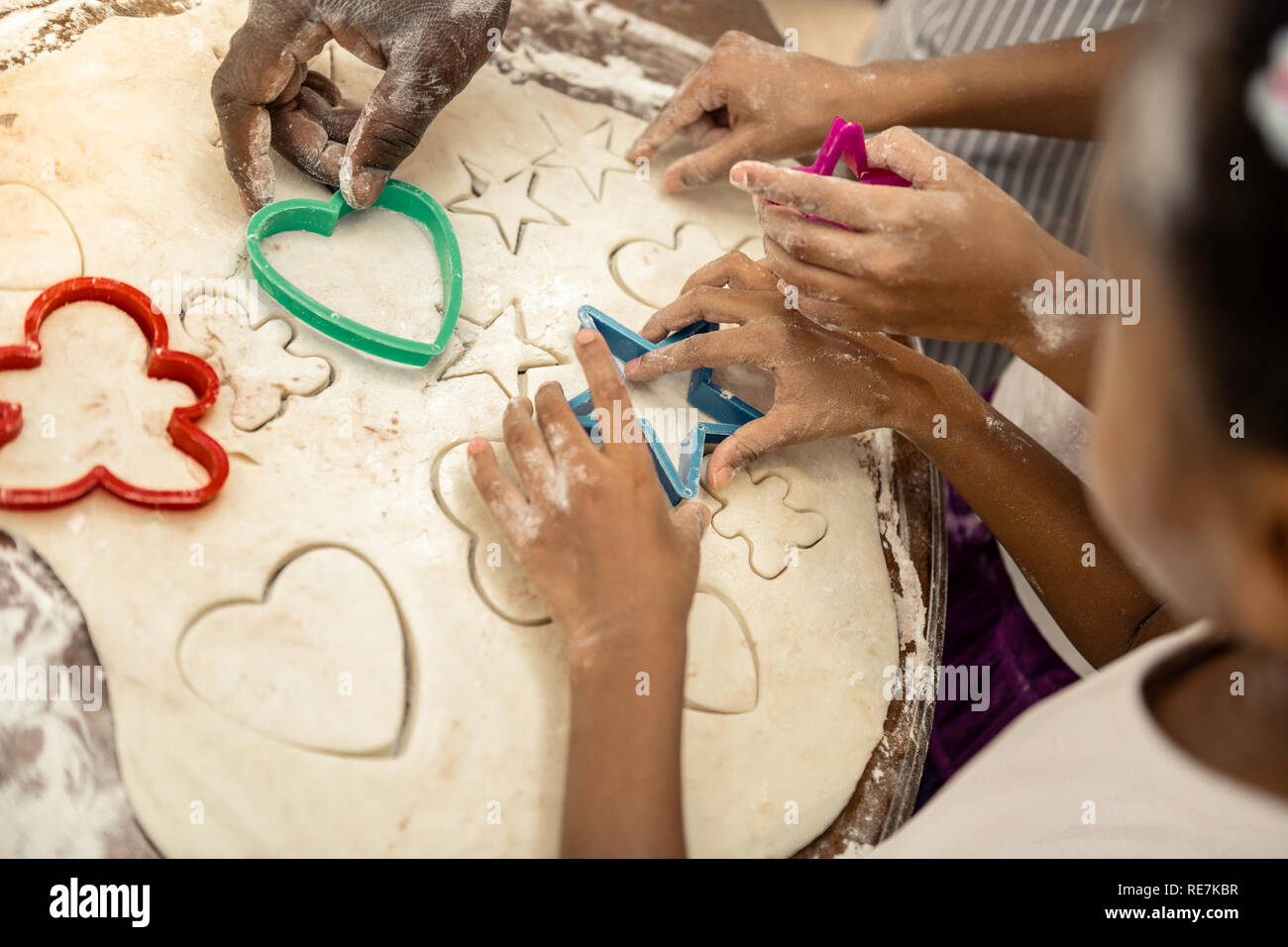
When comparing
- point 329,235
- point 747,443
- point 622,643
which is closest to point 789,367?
point 747,443

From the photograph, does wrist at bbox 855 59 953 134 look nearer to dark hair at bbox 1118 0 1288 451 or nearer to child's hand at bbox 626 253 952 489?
child's hand at bbox 626 253 952 489

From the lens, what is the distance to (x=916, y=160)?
1194 millimetres

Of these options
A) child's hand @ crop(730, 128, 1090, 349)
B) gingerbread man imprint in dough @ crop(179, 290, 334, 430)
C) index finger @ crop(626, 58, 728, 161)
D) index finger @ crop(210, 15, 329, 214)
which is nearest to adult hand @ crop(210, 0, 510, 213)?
index finger @ crop(210, 15, 329, 214)

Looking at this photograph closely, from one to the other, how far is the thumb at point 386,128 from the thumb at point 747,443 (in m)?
0.62

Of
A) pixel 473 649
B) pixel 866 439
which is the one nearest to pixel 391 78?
pixel 473 649

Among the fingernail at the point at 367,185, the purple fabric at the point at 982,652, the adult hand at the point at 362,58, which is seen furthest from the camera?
the purple fabric at the point at 982,652

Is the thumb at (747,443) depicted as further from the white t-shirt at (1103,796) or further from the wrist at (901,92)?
the wrist at (901,92)

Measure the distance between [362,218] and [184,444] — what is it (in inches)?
18.8

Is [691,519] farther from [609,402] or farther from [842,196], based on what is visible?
[842,196]

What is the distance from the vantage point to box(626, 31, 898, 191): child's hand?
1.62 metres

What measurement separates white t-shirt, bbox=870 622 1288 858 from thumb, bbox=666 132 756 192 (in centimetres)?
106

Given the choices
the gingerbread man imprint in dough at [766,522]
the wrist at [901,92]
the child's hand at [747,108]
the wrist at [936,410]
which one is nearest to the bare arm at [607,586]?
the gingerbread man imprint in dough at [766,522]

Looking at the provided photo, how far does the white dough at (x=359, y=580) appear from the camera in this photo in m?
1.01

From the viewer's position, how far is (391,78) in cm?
127
